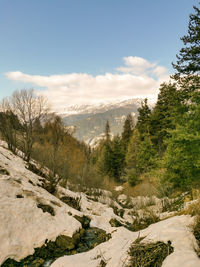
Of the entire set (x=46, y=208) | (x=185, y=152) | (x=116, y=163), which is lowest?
(x=116, y=163)

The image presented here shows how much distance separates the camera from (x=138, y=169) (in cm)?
3497

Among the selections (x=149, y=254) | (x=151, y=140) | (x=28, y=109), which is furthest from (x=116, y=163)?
(x=149, y=254)

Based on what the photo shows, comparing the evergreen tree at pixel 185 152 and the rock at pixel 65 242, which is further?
the evergreen tree at pixel 185 152

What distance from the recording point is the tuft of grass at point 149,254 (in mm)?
2838

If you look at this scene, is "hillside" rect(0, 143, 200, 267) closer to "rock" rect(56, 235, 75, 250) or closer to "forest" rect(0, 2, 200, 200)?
"rock" rect(56, 235, 75, 250)

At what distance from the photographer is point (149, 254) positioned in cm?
298

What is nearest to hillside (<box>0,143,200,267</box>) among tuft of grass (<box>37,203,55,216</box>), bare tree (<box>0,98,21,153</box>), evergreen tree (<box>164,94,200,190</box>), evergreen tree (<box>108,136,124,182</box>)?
tuft of grass (<box>37,203,55,216</box>)

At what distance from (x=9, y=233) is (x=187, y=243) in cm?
571

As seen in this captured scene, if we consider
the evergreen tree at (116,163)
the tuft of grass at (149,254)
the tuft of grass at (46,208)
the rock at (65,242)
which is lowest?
the evergreen tree at (116,163)

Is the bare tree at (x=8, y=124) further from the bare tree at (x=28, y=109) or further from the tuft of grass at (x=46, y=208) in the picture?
the tuft of grass at (x=46, y=208)

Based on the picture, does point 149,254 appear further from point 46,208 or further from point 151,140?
point 151,140


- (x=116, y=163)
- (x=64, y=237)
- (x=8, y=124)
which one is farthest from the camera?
(x=116, y=163)

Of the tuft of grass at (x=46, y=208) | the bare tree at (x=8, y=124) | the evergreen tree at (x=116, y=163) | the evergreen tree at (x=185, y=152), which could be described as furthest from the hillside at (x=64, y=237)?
the evergreen tree at (x=116, y=163)

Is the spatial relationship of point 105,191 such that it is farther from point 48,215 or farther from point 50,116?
point 48,215
